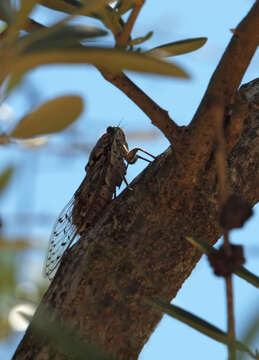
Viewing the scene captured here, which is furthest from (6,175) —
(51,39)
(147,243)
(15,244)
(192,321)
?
(147,243)

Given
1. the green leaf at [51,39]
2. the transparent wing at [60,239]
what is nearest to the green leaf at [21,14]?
the green leaf at [51,39]

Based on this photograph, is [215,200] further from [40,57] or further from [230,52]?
[40,57]

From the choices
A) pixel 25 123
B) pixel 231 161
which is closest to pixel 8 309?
pixel 25 123

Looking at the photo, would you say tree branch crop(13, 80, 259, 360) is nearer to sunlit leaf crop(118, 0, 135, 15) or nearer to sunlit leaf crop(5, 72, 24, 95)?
sunlit leaf crop(118, 0, 135, 15)

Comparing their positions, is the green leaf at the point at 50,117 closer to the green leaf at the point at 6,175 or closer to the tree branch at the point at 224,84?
the green leaf at the point at 6,175

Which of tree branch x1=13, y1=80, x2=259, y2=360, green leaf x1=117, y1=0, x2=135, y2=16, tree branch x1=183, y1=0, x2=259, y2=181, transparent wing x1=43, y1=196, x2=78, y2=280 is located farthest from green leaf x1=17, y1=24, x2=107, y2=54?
transparent wing x1=43, y1=196, x2=78, y2=280

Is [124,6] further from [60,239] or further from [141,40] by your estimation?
[60,239]
